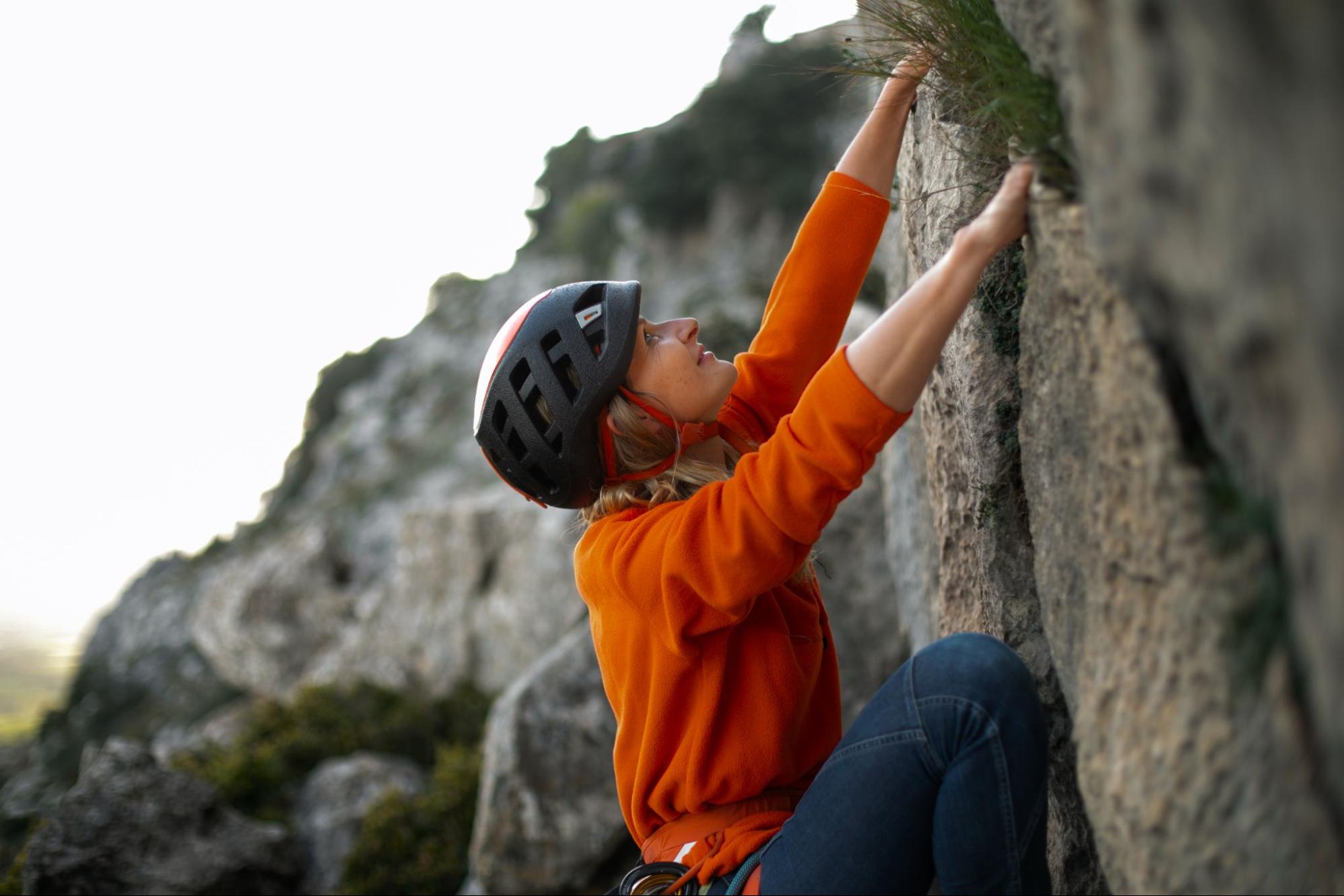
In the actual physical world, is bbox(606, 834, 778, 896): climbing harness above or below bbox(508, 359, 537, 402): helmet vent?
below

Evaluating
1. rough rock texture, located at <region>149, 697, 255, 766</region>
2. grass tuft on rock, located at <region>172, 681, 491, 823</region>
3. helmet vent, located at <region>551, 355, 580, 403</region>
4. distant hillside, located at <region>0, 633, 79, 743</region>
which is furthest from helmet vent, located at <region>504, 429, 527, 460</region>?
distant hillside, located at <region>0, 633, 79, 743</region>

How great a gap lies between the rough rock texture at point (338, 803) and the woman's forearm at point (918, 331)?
744 centimetres

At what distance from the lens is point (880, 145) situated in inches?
127

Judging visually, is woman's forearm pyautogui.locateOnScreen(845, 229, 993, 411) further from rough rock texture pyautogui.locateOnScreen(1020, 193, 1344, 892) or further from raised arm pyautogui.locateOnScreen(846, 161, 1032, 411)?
rough rock texture pyautogui.locateOnScreen(1020, 193, 1344, 892)

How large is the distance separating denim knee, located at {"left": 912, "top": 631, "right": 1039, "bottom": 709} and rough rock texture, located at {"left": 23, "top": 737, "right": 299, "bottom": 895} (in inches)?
250

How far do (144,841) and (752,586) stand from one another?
6.24m

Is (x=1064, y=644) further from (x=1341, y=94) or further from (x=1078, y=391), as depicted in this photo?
(x=1341, y=94)

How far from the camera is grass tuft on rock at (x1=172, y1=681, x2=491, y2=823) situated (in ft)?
30.9

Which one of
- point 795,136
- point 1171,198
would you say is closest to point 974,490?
point 1171,198

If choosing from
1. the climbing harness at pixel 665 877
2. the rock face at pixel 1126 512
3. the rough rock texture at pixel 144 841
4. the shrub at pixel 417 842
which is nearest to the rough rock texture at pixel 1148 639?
the rock face at pixel 1126 512

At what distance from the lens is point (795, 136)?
22.8 m

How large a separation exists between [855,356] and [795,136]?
72.3 feet

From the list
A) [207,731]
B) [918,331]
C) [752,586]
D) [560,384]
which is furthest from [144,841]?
[207,731]

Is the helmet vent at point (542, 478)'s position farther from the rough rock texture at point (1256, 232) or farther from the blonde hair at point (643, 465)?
the rough rock texture at point (1256, 232)
